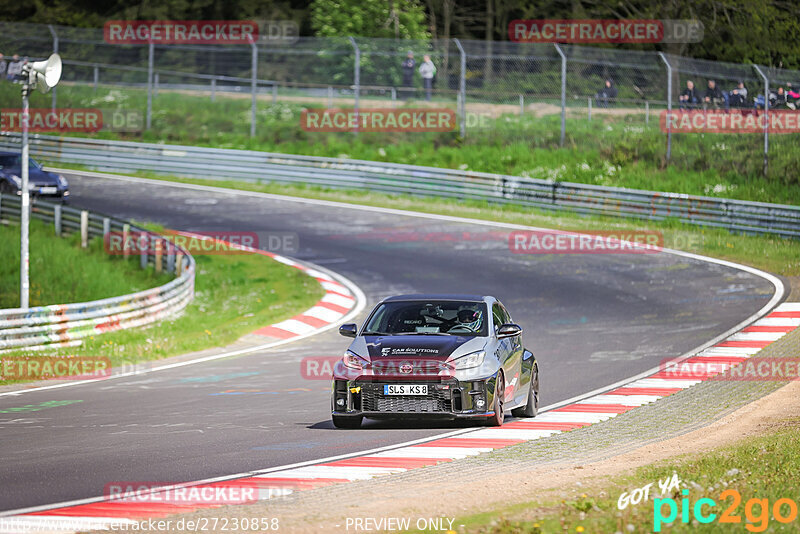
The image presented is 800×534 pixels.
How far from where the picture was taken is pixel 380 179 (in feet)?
116

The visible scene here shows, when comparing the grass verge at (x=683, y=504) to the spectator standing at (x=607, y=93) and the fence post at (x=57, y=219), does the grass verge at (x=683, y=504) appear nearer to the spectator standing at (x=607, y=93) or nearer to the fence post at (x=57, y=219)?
the fence post at (x=57, y=219)

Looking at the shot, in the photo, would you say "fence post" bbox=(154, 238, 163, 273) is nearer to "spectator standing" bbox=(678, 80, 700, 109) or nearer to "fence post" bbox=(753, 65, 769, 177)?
"spectator standing" bbox=(678, 80, 700, 109)

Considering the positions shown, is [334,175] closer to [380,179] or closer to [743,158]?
[380,179]

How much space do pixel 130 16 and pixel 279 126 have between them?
1072 inches

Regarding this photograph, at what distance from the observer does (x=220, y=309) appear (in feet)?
75.6

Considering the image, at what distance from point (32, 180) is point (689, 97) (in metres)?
18.5

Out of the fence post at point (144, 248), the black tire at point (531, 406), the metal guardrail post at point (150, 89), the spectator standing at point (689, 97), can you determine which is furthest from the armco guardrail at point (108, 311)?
the spectator standing at point (689, 97)

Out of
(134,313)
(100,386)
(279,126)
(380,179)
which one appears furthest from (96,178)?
(100,386)

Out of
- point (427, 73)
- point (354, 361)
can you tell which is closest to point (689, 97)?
point (427, 73)

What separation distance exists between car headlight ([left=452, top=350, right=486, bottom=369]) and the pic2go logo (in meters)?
3.78

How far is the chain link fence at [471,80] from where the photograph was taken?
31.9 m

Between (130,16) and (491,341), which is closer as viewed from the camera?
(491,341)

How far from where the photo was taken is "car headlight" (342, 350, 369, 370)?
11.5 meters

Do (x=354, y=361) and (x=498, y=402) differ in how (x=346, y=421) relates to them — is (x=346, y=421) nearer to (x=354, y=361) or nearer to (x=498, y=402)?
(x=354, y=361)
